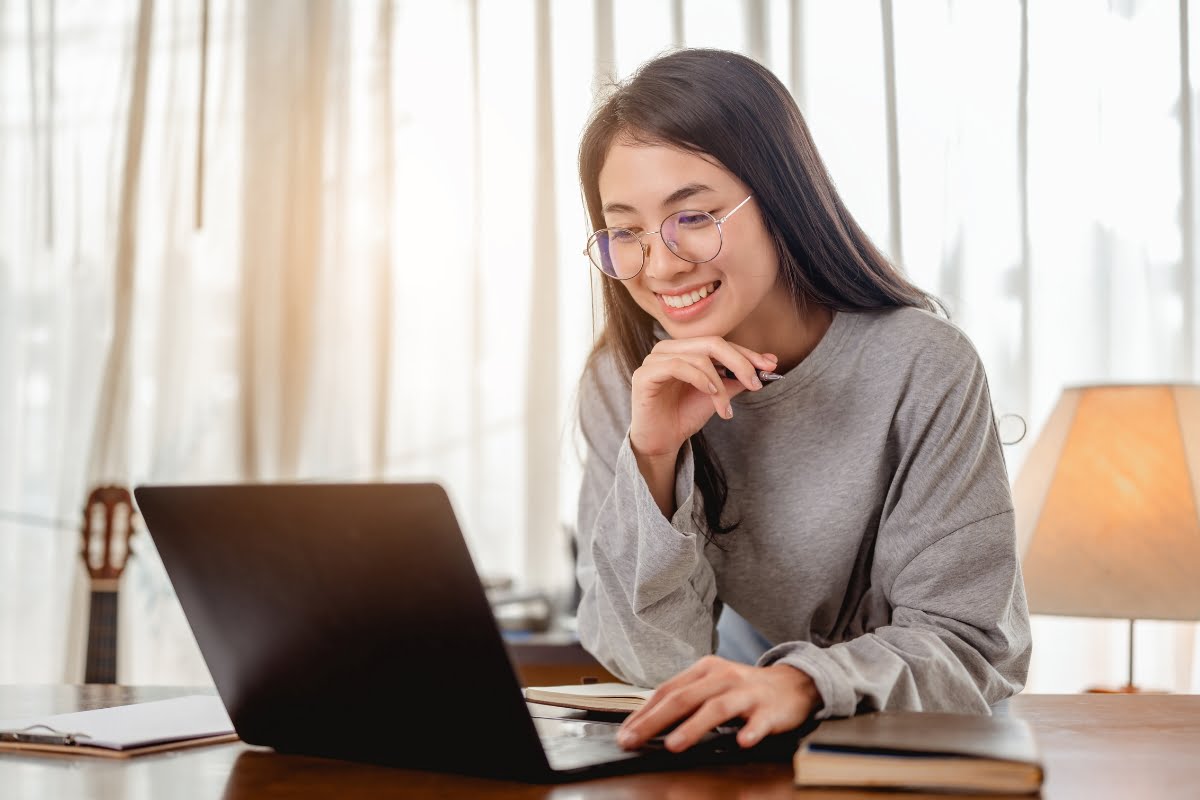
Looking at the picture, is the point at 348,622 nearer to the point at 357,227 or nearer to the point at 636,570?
the point at 636,570

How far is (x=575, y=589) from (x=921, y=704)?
1558 mm

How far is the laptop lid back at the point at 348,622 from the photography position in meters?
0.73

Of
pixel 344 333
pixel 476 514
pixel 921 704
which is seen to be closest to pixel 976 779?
pixel 921 704

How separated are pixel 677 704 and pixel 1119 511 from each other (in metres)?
1.18

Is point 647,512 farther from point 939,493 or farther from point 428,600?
point 428,600

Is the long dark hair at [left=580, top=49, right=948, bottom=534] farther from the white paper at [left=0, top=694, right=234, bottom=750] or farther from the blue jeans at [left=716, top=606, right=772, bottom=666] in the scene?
the white paper at [left=0, top=694, right=234, bottom=750]

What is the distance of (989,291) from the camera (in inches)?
102

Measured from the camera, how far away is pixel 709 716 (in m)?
0.79

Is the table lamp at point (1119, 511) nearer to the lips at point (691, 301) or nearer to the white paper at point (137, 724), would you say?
the lips at point (691, 301)

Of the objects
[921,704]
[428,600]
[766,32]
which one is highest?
[766,32]

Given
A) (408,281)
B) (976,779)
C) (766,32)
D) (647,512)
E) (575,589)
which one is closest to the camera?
(976,779)

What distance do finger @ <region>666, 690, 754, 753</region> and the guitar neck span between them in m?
1.66

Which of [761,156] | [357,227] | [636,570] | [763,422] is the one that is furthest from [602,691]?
[357,227]

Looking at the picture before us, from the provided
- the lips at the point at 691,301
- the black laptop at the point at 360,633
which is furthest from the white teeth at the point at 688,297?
the black laptop at the point at 360,633
